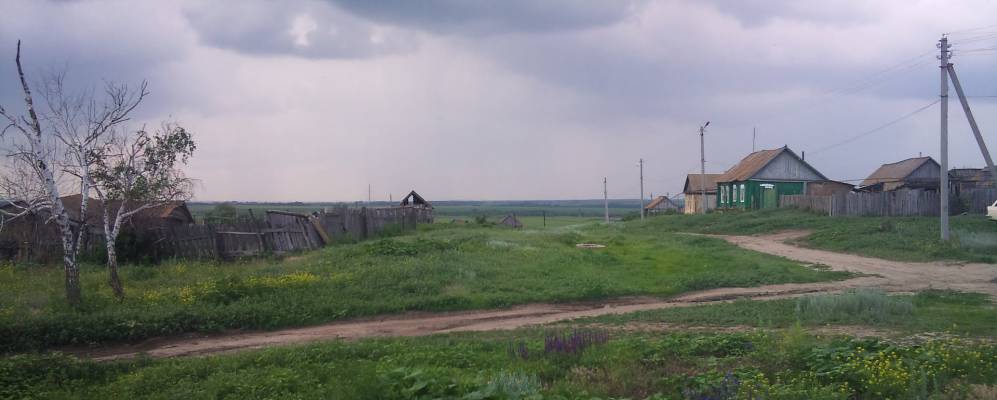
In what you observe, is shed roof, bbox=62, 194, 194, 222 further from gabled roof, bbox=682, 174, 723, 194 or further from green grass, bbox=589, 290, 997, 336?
gabled roof, bbox=682, 174, 723, 194

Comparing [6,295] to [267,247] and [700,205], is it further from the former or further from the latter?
[700,205]

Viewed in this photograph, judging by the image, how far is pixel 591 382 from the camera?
686 cm

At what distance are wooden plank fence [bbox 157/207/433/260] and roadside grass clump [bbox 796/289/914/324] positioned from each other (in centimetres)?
1609

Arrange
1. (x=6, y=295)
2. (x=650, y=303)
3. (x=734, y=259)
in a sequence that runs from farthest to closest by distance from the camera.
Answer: (x=734, y=259), (x=650, y=303), (x=6, y=295)

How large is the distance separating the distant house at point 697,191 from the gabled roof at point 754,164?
22.7 ft

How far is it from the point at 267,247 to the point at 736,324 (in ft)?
51.4

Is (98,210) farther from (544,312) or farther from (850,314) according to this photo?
(850,314)

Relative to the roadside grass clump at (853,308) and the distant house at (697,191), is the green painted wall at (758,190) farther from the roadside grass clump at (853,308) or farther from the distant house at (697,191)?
the roadside grass clump at (853,308)

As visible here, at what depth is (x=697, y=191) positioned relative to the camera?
206 feet

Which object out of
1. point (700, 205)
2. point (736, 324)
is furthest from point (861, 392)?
point (700, 205)

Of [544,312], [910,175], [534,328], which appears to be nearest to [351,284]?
[544,312]

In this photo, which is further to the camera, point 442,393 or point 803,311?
point 803,311

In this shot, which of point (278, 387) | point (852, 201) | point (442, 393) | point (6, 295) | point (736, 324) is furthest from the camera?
point (852, 201)

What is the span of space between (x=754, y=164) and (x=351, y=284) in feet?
135
